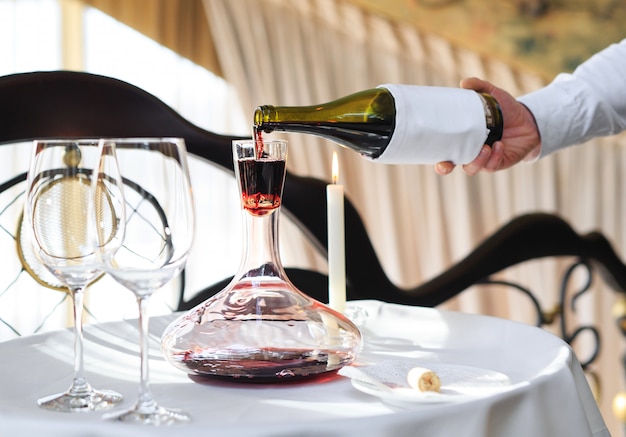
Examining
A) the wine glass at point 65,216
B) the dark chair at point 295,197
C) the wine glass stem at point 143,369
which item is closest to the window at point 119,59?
the dark chair at point 295,197

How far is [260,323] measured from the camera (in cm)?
78

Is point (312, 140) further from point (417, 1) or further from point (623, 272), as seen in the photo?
point (623, 272)

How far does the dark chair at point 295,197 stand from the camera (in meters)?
1.31

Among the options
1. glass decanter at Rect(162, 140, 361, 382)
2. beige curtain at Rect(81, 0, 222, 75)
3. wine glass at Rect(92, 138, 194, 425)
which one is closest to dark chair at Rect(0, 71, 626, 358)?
glass decanter at Rect(162, 140, 361, 382)

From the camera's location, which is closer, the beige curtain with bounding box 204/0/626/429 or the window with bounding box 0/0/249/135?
the window with bounding box 0/0/249/135

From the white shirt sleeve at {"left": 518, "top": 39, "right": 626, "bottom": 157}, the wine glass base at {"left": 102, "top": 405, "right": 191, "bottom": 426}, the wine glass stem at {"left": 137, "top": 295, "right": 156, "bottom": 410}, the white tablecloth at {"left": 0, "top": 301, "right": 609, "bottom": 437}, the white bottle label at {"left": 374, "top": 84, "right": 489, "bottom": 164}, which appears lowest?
the white tablecloth at {"left": 0, "top": 301, "right": 609, "bottom": 437}

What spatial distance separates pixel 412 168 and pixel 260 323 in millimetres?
2461

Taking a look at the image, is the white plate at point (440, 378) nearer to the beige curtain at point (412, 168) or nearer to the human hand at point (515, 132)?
the human hand at point (515, 132)

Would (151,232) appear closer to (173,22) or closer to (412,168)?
(173,22)

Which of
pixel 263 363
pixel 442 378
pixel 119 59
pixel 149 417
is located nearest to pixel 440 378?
pixel 442 378

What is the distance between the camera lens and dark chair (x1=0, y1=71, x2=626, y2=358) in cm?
131

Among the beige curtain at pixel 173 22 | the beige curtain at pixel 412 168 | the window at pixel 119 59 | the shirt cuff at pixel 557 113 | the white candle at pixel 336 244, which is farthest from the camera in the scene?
the beige curtain at pixel 412 168

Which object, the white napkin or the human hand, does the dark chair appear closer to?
the human hand

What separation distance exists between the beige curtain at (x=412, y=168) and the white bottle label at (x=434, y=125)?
1929 millimetres
